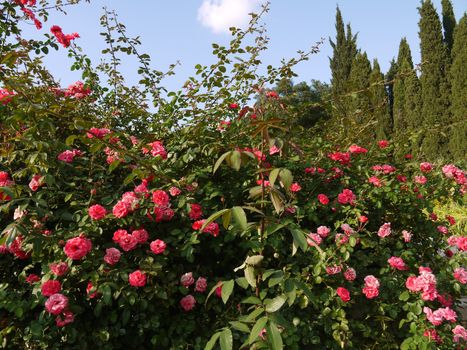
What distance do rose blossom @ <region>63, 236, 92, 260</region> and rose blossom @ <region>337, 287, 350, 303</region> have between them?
106 cm

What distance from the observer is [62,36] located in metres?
2.60

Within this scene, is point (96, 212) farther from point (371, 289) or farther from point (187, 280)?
point (371, 289)

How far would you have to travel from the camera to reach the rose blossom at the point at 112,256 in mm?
1759

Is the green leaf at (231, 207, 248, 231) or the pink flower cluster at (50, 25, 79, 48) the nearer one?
the green leaf at (231, 207, 248, 231)

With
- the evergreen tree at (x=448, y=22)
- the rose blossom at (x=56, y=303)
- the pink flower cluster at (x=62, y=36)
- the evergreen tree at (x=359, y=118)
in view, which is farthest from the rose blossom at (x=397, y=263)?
the evergreen tree at (x=448, y=22)

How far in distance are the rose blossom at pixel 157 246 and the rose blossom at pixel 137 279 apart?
→ 0.42 feet

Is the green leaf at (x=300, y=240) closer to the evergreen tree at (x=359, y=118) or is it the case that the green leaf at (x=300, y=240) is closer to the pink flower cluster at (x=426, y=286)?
the pink flower cluster at (x=426, y=286)

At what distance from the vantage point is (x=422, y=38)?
1433 centimetres

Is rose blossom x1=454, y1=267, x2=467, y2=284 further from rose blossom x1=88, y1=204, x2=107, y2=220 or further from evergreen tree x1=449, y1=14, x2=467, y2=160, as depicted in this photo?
evergreen tree x1=449, y1=14, x2=467, y2=160

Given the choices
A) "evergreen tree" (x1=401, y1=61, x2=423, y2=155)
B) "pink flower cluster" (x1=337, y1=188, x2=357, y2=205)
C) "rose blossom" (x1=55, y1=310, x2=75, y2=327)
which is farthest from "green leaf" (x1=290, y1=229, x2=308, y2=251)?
"evergreen tree" (x1=401, y1=61, x2=423, y2=155)

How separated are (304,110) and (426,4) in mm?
14183

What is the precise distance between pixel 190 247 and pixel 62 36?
1.61m

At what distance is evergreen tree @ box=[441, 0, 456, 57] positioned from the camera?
14547 mm

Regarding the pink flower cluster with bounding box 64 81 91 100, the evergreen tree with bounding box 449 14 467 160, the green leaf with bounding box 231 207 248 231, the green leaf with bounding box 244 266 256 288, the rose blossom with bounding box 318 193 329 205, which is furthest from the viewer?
the evergreen tree with bounding box 449 14 467 160
